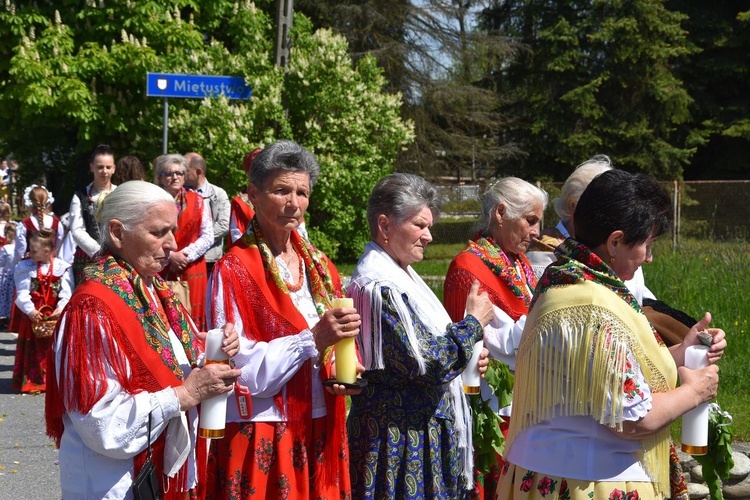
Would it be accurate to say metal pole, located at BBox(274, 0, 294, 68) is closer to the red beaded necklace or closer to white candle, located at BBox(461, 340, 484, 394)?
the red beaded necklace

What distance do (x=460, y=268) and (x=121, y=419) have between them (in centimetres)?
205

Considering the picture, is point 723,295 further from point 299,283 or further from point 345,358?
point 345,358

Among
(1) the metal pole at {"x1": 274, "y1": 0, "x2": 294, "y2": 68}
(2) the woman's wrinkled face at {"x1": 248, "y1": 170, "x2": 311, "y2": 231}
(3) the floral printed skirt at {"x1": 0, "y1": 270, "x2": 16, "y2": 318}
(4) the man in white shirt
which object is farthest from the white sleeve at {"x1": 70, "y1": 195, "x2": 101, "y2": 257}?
(1) the metal pole at {"x1": 274, "y1": 0, "x2": 294, "y2": 68}

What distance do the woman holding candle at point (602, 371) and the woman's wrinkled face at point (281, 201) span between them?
1182 mm

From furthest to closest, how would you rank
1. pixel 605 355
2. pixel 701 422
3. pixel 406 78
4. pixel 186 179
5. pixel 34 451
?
1. pixel 406 78
2. pixel 186 179
3. pixel 34 451
4. pixel 701 422
5. pixel 605 355

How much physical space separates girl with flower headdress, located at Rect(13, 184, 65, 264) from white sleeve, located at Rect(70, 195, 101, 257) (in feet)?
3.68

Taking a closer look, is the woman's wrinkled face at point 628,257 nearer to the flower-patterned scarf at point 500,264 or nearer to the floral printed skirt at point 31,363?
the flower-patterned scarf at point 500,264

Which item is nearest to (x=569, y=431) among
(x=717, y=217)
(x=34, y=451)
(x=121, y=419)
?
(x=121, y=419)

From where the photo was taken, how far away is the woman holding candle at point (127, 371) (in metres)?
3.03

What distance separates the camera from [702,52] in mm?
28719

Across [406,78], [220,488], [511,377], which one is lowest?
[220,488]

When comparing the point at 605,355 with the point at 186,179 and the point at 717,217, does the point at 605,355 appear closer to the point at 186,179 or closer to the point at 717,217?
the point at 186,179

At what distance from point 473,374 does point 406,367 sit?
1.24 feet

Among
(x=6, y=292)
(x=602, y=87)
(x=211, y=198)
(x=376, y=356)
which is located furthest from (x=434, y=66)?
(x=376, y=356)
